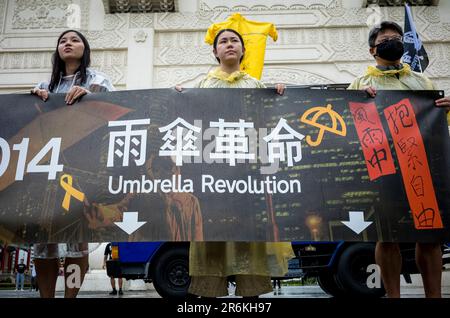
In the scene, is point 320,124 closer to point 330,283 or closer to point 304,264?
point 304,264

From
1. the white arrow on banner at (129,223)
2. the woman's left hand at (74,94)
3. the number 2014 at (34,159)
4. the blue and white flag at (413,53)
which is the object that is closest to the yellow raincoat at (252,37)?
the blue and white flag at (413,53)

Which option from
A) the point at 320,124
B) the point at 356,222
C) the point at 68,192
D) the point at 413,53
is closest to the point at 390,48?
the point at 320,124

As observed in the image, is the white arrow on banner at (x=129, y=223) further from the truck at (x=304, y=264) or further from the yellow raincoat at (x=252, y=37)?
the yellow raincoat at (x=252, y=37)

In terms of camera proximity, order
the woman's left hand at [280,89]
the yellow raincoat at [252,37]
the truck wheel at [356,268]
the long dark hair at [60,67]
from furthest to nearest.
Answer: the yellow raincoat at [252,37] → the truck wheel at [356,268] → the long dark hair at [60,67] → the woman's left hand at [280,89]

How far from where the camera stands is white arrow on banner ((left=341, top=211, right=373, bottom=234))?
193 centimetres

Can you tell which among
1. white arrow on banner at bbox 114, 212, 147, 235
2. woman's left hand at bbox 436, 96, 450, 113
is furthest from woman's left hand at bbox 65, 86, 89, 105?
woman's left hand at bbox 436, 96, 450, 113

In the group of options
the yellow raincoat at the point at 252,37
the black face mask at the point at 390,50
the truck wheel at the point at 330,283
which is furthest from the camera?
the yellow raincoat at the point at 252,37

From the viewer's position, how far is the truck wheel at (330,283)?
13.4ft

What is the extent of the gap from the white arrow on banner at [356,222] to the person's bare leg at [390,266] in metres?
0.23

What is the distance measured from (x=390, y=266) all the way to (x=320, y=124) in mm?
823

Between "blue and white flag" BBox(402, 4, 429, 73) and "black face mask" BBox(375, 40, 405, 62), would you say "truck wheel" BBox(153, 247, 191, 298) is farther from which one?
"blue and white flag" BBox(402, 4, 429, 73)

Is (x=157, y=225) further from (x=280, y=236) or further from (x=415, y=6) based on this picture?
(x=415, y=6)

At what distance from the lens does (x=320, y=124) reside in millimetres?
2154

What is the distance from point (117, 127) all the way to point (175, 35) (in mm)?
5229
